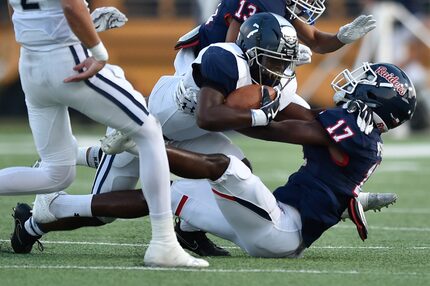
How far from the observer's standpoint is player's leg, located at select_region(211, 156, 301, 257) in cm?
501

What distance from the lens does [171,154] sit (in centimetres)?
496

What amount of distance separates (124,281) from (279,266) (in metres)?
0.86

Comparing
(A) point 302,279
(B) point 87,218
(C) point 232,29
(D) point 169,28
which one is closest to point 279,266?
(A) point 302,279

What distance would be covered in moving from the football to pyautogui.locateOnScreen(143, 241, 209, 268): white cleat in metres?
0.74

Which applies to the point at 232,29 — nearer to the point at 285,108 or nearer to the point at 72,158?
the point at 285,108

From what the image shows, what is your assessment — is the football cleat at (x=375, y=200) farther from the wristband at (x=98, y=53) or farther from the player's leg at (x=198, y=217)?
the wristband at (x=98, y=53)

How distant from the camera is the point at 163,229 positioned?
4789 millimetres

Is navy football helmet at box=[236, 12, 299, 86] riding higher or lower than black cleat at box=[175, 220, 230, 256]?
higher

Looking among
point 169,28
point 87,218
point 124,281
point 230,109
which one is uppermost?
point 230,109

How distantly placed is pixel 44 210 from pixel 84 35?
45.7 inches

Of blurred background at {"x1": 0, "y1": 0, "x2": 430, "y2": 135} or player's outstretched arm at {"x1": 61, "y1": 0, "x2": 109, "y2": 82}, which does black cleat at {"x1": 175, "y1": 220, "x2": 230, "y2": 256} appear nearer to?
player's outstretched arm at {"x1": 61, "y1": 0, "x2": 109, "y2": 82}

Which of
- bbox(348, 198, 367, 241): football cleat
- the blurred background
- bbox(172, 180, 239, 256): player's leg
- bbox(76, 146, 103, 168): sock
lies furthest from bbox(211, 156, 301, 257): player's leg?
the blurred background

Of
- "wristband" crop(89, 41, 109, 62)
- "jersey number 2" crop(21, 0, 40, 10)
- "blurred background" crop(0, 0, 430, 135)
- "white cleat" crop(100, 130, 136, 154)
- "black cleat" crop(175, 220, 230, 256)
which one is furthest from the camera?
"blurred background" crop(0, 0, 430, 135)

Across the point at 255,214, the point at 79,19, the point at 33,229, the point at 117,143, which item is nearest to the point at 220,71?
the point at 117,143
